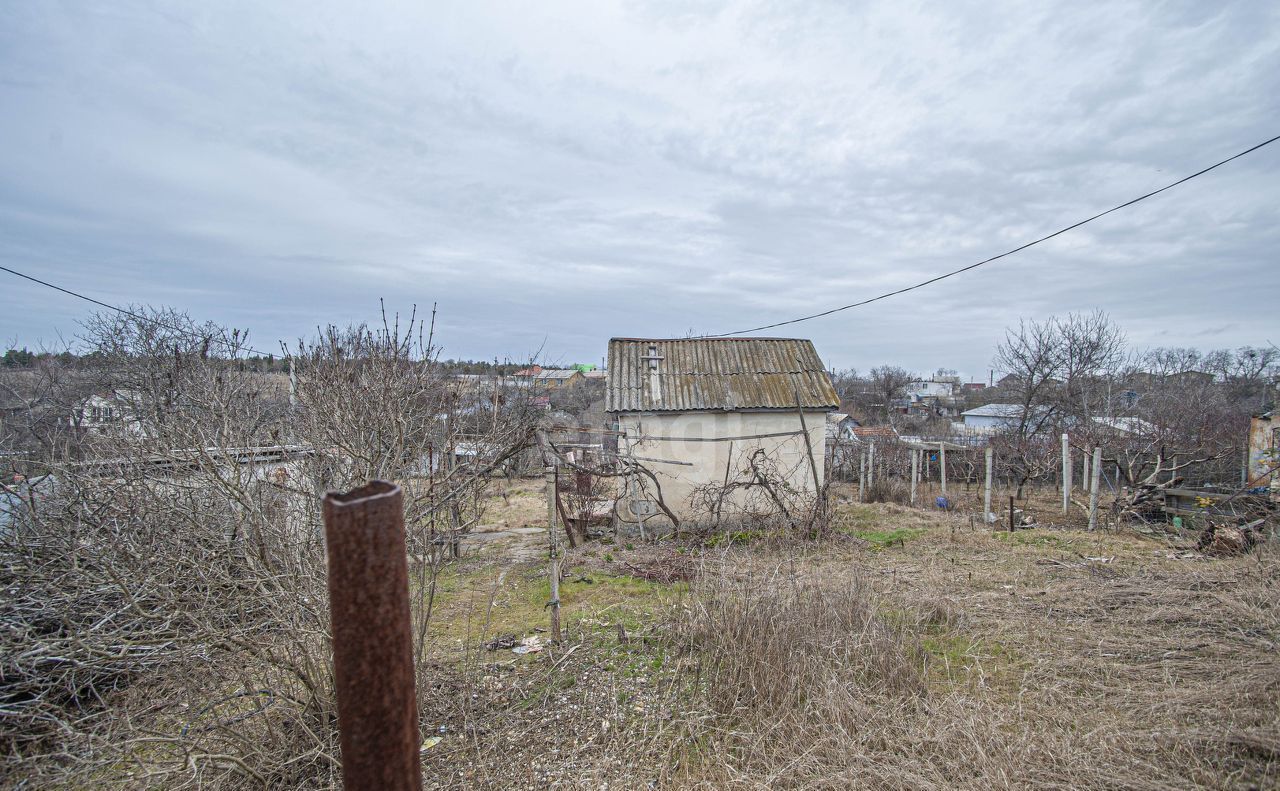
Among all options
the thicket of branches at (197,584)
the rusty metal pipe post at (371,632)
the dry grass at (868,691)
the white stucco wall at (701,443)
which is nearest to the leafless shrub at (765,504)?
the white stucco wall at (701,443)

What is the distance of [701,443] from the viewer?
1304cm

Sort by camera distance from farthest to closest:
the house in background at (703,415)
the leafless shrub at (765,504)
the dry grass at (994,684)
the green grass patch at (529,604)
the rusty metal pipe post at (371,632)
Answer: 1. the house in background at (703,415)
2. the leafless shrub at (765,504)
3. the green grass patch at (529,604)
4. the dry grass at (994,684)
5. the rusty metal pipe post at (371,632)

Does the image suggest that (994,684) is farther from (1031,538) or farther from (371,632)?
(1031,538)

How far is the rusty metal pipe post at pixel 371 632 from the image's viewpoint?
0.77 meters

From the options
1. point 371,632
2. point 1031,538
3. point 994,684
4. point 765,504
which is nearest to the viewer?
point 371,632

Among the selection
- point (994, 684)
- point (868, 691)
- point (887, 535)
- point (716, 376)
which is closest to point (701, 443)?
point (716, 376)

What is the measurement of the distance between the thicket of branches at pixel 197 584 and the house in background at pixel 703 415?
7573mm

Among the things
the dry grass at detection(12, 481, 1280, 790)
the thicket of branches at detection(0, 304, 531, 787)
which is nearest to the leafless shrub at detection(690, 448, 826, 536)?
the dry grass at detection(12, 481, 1280, 790)

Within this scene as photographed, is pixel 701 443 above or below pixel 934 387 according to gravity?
below

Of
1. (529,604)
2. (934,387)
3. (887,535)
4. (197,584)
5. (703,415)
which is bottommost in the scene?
(529,604)

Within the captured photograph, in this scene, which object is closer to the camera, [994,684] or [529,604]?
[994,684]

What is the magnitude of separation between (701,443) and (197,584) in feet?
33.1

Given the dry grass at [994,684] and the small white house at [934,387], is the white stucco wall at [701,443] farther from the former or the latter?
the small white house at [934,387]

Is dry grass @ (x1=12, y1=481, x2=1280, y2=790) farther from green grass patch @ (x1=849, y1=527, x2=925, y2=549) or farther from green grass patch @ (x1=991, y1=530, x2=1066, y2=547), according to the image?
green grass patch @ (x1=849, y1=527, x2=925, y2=549)
